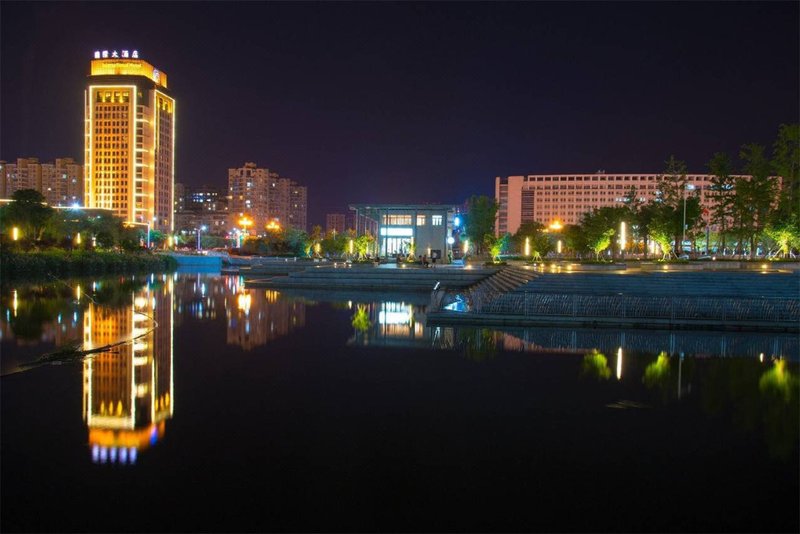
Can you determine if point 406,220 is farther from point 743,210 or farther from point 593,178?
point 593,178

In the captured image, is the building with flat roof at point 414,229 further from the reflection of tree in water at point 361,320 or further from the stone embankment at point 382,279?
the reflection of tree in water at point 361,320

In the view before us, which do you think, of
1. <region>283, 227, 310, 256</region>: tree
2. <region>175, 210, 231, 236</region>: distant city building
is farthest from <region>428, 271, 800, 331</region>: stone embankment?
<region>175, 210, 231, 236</region>: distant city building

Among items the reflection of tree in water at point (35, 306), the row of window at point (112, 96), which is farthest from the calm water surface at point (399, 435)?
the row of window at point (112, 96)

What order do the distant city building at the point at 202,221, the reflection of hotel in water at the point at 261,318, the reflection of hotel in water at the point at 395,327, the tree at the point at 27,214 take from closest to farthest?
the reflection of hotel in water at the point at 395,327, the reflection of hotel in water at the point at 261,318, the tree at the point at 27,214, the distant city building at the point at 202,221

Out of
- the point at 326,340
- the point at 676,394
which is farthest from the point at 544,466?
the point at 326,340

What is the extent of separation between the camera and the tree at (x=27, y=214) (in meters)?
50.4

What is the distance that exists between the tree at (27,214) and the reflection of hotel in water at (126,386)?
1500 inches

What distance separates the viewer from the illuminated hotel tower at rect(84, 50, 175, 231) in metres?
127

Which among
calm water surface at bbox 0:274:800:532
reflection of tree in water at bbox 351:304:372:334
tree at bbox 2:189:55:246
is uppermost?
tree at bbox 2:189:55:246

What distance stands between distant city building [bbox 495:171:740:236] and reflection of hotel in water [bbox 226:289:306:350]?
148288mm

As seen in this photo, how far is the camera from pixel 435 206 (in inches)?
2442

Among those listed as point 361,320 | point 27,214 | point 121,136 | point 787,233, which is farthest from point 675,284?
point 121,136

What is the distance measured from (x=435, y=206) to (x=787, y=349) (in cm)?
4833

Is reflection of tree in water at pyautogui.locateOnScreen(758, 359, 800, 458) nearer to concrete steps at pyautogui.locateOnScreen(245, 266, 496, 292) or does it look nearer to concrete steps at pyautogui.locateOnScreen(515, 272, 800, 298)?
concrete steps at pyautogui.locateOnScreen(515, 272, 800, 298)
